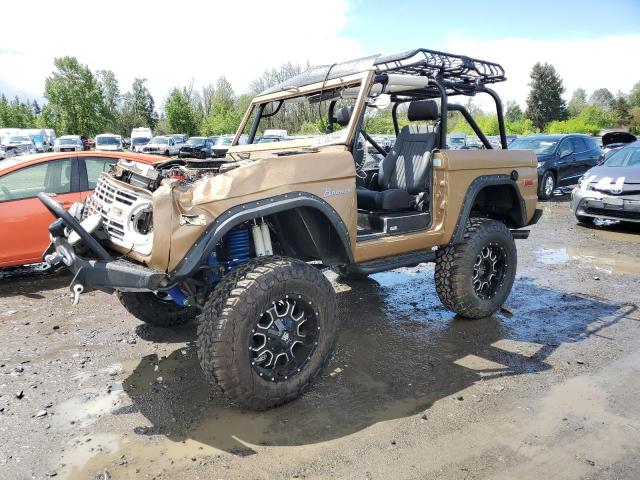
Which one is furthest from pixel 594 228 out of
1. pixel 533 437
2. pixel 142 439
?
pixel 142 439

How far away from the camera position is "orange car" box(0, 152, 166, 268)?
5898mm

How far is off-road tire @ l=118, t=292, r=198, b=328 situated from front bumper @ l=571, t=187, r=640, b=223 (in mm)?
7537

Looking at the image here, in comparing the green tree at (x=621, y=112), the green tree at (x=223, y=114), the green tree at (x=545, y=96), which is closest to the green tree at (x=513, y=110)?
the green tree at (x=545, y=96)

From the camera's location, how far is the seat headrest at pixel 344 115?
4.01 meters

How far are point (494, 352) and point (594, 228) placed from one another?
676 centimetres

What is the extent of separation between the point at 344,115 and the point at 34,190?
170 inches

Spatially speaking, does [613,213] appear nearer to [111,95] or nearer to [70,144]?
[70,144]

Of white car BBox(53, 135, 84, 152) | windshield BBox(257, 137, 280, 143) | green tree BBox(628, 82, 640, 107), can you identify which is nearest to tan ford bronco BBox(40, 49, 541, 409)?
windshield BBox(257, 137, 280, 143)

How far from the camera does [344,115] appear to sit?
13.3 ft

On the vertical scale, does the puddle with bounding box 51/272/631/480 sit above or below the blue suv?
below

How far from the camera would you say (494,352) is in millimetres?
4160

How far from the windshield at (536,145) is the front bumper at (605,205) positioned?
4056 millimetres

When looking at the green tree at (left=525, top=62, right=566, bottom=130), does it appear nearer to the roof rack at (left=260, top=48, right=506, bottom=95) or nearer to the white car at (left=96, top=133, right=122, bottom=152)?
the white car at (left=96, top=133, right=122, bottom=152)

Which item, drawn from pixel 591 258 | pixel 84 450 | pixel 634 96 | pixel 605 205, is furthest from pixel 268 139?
pixel 634 96
